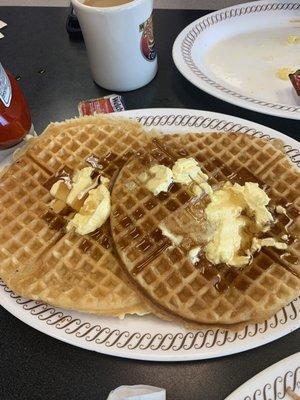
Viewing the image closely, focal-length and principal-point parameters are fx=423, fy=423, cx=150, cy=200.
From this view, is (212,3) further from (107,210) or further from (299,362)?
(299,362)

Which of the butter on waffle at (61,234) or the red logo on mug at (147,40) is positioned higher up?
the red logo on mug at (147,40)

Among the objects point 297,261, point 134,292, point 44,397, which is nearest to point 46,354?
point 44,397

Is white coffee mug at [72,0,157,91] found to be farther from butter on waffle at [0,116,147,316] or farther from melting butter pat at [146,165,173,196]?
melting butter pat at [146,165,173,196]

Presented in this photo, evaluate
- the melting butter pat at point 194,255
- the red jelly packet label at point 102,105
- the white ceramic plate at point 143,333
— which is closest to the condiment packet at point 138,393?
the white ceramic plate at point 143,333

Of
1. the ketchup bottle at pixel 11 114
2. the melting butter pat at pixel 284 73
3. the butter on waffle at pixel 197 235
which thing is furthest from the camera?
the melting butter pat at pixel 284 73

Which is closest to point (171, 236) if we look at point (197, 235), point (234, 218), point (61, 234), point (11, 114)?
point (197, 235)

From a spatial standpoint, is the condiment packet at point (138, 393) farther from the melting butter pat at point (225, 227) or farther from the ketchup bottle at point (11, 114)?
the ketchup bottle at point (11, 114)
